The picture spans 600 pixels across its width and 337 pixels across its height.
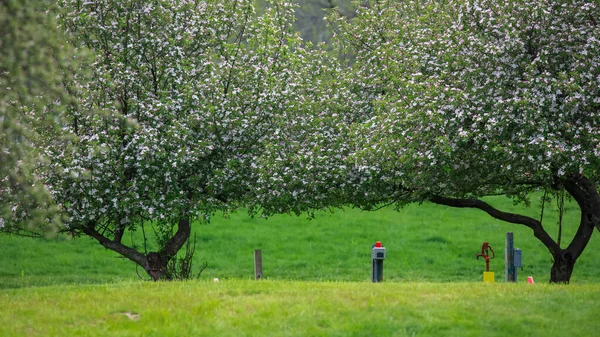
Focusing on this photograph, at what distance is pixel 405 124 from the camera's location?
1948cm

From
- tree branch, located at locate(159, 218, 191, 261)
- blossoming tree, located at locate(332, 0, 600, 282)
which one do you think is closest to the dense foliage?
tree branch, located at locate(159, 218, 191, 261)

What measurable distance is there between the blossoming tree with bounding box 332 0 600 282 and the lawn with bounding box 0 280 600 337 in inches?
138

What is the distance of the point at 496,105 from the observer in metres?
17.8

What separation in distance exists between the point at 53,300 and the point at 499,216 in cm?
1458

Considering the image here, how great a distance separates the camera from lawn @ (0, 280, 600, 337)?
13.2 metres

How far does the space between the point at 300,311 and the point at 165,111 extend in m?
8.90

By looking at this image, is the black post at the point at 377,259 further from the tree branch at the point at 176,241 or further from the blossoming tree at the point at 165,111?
the tree branch at the point at 176,241

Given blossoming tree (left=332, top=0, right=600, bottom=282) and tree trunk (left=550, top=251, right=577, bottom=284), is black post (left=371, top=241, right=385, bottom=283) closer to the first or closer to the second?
blossoming tree (left=332, top=0, right=600, bottom=282)

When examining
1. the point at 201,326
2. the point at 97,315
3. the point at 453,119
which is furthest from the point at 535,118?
the point at 97,315

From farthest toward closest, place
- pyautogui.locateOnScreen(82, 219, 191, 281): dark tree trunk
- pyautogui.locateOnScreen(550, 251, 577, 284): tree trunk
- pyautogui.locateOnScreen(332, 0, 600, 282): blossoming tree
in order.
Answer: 1. pyautogui.locateOnScreen(550, 251, 577, 284): tree trunk
2. pyautogui.locateOnScreen(82, 219, 191, 281): dark tree trunk
3. pyautogui.locateOnScreen(332, 0, 600, 282): blossoming tree

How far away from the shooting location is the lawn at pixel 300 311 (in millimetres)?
13156

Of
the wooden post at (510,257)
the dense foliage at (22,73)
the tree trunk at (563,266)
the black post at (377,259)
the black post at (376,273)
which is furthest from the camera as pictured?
the wooden post at (510,257)

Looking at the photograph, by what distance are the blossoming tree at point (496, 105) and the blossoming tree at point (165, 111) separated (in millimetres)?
3709

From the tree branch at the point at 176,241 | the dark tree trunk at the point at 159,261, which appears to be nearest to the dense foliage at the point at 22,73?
the dark tree trunk at the point at 159,261
